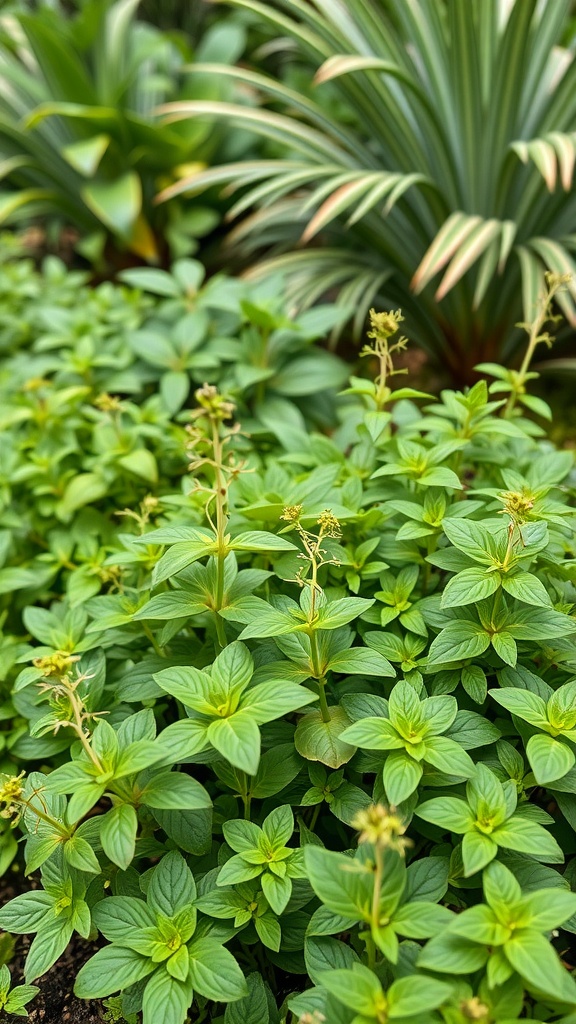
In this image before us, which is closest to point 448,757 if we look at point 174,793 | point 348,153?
point 174,793

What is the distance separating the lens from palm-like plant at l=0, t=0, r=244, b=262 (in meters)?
3.33

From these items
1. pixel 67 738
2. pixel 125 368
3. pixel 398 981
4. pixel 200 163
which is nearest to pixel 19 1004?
pixel 67 738

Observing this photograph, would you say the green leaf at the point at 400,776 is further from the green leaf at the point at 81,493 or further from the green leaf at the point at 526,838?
the green leaf at the point at 81,493

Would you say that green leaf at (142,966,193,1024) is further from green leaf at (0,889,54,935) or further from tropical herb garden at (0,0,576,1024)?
green leaf at (0,889,54,935)

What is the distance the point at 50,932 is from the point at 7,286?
8.22ft

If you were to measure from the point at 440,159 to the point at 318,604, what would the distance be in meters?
1.98

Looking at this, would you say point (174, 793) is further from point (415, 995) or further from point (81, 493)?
point (81, 493)

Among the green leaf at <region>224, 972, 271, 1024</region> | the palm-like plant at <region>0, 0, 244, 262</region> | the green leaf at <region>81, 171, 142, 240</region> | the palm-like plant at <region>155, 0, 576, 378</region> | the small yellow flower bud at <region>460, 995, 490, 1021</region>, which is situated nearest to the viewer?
the small yellow flower bud at <region>460, 995, 490, 1021</region>

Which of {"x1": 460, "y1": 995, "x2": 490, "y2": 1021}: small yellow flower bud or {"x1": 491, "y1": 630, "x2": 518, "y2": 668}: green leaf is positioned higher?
{"x1": 491, "y1": 630, "x2": 518, "y2": 668}: green leaf

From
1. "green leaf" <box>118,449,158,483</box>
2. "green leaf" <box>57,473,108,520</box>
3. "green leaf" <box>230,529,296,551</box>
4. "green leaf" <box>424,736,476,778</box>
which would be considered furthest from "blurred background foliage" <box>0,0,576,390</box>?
"green leaf" <box>424,736,476,778</box>

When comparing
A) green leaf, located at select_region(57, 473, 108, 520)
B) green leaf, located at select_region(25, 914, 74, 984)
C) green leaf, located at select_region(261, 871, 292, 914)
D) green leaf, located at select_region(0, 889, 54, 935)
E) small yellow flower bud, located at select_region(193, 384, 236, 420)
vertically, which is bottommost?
green leaf, located at select_region(0, 889, 54, 935)

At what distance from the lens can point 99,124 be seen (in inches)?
132

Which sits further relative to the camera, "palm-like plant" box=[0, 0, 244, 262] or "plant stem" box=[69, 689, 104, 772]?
"palm-like plant" box=[0, 0, 244, 262]

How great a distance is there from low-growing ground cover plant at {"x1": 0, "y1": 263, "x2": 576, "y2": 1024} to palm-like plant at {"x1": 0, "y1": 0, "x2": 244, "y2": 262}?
7.47 ft
